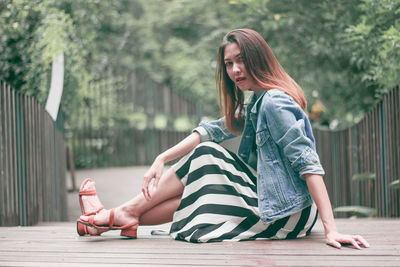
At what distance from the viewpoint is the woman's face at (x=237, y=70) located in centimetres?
252

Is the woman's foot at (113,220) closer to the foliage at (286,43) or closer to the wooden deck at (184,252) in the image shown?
the wooden deck at (184,252)

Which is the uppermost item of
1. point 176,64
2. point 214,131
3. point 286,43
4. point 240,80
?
point 176,64

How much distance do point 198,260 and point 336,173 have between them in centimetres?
Result: 523

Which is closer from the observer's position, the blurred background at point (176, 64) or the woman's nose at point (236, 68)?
the woman's nose at point (236, 68)

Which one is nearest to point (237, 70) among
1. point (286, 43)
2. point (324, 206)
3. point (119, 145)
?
point (324, 206)

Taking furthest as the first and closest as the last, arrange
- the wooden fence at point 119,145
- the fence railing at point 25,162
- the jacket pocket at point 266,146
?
the wooden fence at point 119,145, the fence railing at point 25,162, the jacket pocket at point 266,146

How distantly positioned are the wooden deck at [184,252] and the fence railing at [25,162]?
→ 1.06 meters

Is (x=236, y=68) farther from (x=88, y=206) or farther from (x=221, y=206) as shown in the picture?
(x=88, y=206)

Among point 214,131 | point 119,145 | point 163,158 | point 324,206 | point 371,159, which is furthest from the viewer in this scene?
point 119,145

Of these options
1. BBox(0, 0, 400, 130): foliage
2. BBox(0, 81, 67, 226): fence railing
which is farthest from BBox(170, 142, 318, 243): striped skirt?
BBox(0, 0, 400, 130): foliage

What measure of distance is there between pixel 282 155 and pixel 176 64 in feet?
47.1

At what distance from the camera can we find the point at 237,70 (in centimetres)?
251

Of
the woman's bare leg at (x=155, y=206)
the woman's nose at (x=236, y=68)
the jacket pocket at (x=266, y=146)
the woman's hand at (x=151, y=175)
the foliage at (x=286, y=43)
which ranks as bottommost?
the woman's bare leg at (x=155, y=206)

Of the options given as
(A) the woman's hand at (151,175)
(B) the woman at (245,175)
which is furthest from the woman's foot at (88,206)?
(A) the woman's hand at (151,175)
